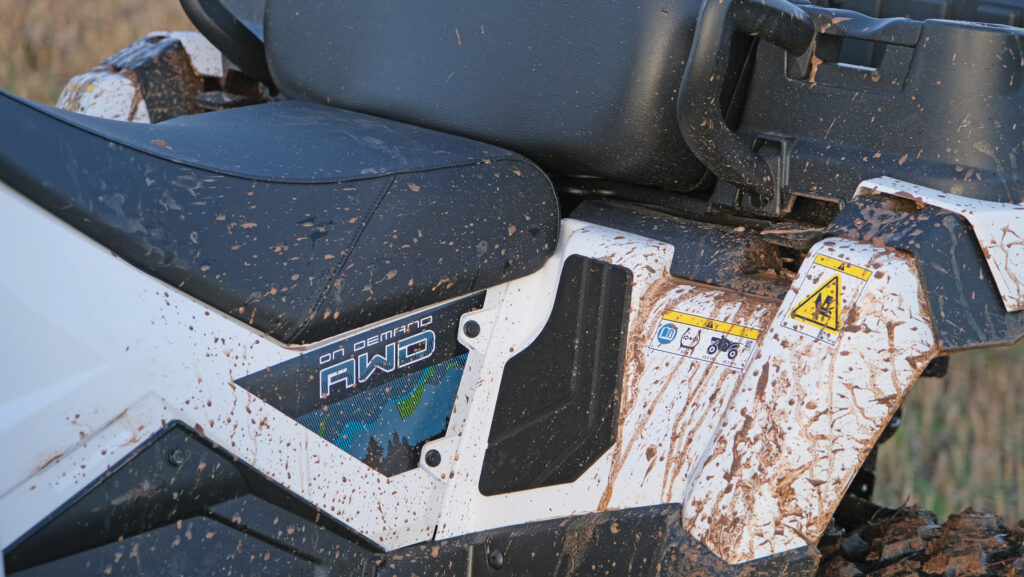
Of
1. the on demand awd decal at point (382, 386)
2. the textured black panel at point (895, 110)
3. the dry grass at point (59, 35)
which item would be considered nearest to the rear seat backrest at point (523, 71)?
the textured black panel at point (895, 110)

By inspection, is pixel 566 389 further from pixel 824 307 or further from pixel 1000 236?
pixel 1000 236

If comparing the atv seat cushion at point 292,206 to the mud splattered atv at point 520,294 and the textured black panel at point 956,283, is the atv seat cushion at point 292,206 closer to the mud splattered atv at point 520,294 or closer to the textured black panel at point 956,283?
the mud splattered atv at point 520,294

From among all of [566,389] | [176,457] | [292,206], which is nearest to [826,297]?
[566,389]

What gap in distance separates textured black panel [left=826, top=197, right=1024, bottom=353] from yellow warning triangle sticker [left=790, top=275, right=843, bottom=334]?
0.08 m

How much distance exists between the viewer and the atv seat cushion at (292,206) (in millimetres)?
1268

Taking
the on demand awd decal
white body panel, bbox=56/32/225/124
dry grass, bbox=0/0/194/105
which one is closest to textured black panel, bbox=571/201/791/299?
the on demand awd decal

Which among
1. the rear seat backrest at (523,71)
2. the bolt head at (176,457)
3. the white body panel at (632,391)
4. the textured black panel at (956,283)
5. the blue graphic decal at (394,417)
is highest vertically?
the rear seat backrest at (523,71)

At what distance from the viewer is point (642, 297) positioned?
152 cm

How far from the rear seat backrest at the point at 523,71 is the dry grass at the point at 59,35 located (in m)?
4.00

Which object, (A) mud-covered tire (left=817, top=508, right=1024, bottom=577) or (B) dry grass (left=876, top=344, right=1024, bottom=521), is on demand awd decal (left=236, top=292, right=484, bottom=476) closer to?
(A) mud-covered tire (left=817, top=508, right=1024, bottom=577)

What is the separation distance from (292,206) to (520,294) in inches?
15.6

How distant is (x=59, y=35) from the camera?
558 cm

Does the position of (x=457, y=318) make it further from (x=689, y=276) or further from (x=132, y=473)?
(x=132, y=473)

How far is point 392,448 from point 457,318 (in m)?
0.21
